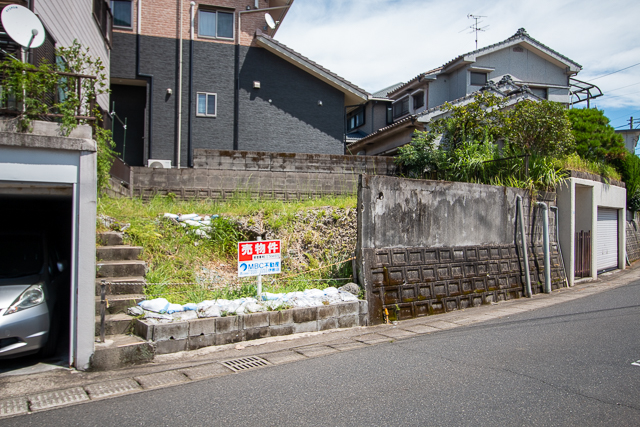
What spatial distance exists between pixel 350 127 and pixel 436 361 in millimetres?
23596

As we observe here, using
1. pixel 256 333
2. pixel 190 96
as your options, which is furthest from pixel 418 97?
pixel 256 333

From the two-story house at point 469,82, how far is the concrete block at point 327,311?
13.9 metres

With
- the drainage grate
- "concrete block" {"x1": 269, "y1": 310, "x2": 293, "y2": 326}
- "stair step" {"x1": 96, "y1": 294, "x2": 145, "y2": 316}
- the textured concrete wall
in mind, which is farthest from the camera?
the textured concrete wall

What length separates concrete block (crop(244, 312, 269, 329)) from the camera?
245 inches

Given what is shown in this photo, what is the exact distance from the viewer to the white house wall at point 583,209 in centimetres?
1213

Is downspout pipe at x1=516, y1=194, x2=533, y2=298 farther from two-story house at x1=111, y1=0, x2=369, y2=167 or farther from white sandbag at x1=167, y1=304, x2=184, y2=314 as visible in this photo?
two-story house at x1=111, y1=0, x2=369, y2=167

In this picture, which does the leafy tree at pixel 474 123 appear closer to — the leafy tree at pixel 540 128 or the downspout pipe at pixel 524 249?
the leafy tree at pixel 540 128

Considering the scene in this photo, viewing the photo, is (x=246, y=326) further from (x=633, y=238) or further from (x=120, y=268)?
(x=633, y=238)

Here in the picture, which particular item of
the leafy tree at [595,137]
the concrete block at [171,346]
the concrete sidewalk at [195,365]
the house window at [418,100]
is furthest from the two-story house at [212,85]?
the concrete block at [171,346]

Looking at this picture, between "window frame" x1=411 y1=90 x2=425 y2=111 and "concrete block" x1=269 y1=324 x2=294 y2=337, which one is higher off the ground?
"window frame" x1=411 y1=90 x2=425 y2=111

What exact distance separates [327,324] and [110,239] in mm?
3881

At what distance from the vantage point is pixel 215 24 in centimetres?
1636

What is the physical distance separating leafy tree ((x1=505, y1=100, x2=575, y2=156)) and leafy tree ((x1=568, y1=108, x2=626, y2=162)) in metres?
4.39

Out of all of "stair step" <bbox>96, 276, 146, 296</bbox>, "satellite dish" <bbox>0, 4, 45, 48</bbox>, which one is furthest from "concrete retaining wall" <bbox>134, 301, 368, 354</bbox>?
"satellite dish" <bbox>0, 4, 45, 48</bbox>
